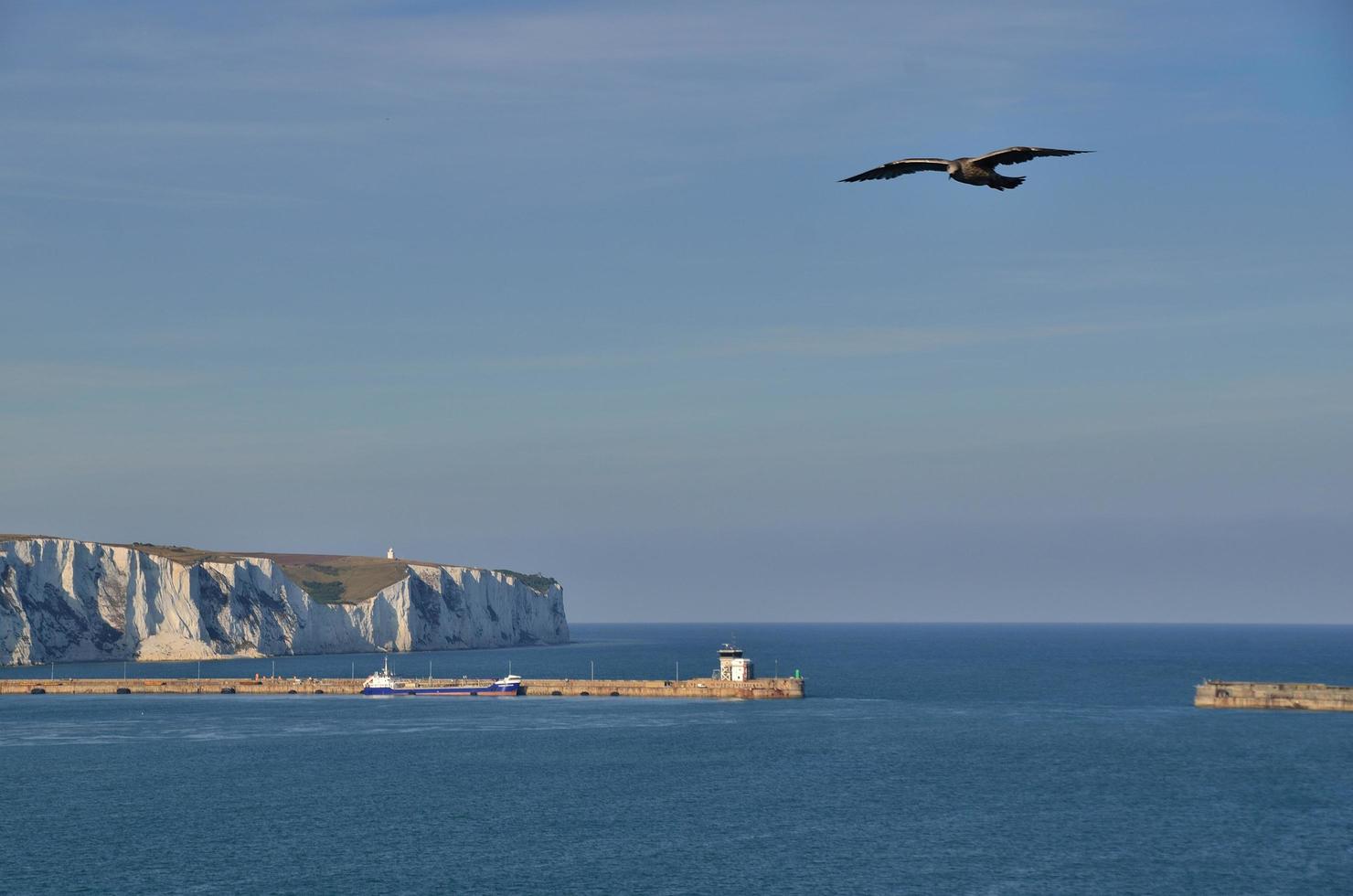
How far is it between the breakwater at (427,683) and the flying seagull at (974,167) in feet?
409

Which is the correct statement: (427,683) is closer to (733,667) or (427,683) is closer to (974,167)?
(733,667)

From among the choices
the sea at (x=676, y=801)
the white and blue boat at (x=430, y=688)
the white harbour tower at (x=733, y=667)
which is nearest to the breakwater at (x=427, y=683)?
the white and blue boat at (x=430, y=688)

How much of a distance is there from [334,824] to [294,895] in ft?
49.1

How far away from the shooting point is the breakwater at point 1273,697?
129625mm

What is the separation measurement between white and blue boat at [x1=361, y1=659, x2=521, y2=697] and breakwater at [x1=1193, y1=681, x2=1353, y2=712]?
64.2 meters

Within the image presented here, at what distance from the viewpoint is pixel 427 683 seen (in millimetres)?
159375

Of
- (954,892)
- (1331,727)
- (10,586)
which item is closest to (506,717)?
(1331,727)

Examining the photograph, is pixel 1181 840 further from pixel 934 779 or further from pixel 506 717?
pixel 506 717

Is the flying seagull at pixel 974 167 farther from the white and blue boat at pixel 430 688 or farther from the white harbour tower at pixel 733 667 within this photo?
the white and blue boat at pixel 430 688

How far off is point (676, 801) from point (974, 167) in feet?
203

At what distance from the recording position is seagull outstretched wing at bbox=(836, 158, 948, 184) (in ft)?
76.8

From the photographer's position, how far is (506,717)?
127250 millimetres

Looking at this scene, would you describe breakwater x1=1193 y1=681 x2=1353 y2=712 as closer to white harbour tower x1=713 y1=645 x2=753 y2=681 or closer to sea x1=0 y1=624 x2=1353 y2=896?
sea x1=0 y1=624 x2=1353 y2=896

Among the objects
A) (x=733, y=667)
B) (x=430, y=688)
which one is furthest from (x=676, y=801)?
(x=430, y=688)
